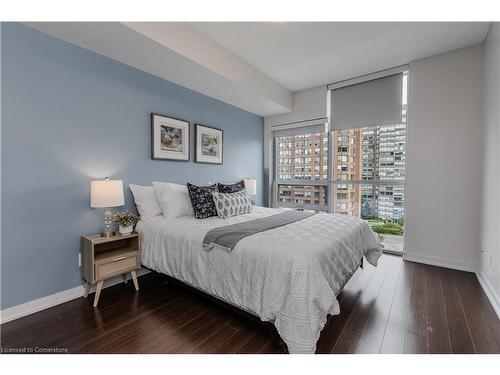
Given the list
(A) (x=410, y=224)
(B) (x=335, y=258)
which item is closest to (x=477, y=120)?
(A) (x=410, y=224)

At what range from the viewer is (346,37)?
2.61 meters

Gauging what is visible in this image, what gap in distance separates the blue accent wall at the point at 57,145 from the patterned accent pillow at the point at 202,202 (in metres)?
0.62

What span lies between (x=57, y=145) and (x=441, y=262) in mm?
4619

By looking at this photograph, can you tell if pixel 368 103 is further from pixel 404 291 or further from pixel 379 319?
pixel 379 319

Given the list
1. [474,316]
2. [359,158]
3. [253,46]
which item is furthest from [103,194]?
[359,158]

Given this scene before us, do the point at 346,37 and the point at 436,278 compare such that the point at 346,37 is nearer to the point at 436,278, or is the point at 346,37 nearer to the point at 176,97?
the point at 176,97

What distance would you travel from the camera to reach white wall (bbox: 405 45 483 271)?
9.17 feet

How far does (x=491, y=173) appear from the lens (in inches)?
91.0

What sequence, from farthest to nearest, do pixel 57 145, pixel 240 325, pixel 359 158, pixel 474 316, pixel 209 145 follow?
1. pixel 359 158
2. pixel 209 145
3. pixel 57 145
4. pixel 474 316
5. pixel 240 325

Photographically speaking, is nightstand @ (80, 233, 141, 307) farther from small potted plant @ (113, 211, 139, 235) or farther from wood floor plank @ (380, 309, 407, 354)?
wood floor plank @ (380, 309, 407, 354)

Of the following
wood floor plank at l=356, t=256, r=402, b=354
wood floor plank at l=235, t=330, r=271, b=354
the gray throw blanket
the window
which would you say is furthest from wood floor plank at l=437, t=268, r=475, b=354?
the window

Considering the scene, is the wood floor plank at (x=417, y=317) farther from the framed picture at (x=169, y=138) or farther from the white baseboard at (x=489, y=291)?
the framed picture at (x=169, y=138)

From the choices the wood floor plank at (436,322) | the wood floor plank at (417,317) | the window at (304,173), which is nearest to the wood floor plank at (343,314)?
the wood floor plank at (417,317)
